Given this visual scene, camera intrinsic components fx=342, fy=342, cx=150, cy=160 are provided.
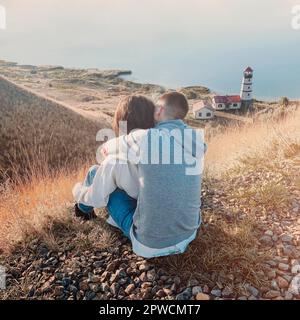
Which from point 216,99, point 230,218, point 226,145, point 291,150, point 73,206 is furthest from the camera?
point 216,99

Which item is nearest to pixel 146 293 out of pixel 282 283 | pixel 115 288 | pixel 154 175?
pixel 115 288

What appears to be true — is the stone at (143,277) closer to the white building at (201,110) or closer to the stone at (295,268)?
the stone at (295,268)

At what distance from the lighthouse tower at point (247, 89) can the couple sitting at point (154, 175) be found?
21670 mm

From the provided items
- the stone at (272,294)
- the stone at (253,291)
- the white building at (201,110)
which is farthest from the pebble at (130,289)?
the white building at (201,110)

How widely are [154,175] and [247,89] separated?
22824 mm

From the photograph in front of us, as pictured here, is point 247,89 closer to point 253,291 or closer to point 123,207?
point 123,207

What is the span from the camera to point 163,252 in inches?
103

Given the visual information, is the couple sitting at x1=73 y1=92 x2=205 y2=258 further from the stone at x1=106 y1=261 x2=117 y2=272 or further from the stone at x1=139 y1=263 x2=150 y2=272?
A: the stone at x1=106 y1=261 x2=117 y2=272

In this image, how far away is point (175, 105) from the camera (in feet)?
8.04

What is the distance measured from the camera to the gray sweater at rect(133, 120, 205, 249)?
93.0 inches

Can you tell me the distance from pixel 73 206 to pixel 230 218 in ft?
5.24

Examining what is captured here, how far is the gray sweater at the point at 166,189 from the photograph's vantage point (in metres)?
2.36
